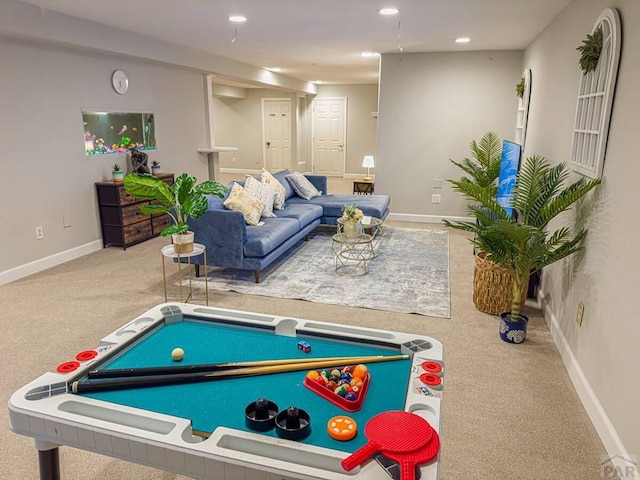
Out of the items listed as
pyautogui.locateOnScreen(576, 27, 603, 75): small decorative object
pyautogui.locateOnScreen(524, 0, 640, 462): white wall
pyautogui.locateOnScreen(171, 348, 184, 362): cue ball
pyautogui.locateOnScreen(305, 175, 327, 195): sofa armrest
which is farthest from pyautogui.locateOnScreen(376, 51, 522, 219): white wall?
pyautogui.locateOnScreen(171, 348, 184, 362): cue ball

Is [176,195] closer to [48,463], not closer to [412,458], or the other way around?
[48,463]

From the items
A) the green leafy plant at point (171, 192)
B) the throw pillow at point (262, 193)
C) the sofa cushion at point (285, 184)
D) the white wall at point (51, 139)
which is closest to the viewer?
the green leafy plant at point (171, 192)

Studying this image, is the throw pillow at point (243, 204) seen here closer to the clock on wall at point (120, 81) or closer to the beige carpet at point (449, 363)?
the beige carpet at point (449, 363)

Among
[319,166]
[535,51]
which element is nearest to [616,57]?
[535,51]

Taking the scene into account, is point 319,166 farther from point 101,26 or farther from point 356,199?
point 101,26

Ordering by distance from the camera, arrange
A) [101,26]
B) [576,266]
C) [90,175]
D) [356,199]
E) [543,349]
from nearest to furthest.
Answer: [576,266] → [543,349] → [101,26] → [90,175] → [356,199]

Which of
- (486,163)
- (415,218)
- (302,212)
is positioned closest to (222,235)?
(302,212)

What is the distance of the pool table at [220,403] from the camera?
3.86ft

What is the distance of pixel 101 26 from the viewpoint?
4590mm

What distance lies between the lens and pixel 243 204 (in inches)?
181

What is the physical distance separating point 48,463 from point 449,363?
2241 millimetres

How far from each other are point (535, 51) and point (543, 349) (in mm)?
3718

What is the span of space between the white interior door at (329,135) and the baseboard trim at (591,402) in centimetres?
971

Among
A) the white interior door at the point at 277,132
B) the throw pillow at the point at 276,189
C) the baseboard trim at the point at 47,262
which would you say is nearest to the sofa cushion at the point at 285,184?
the throw pillow at the point at 276,189
